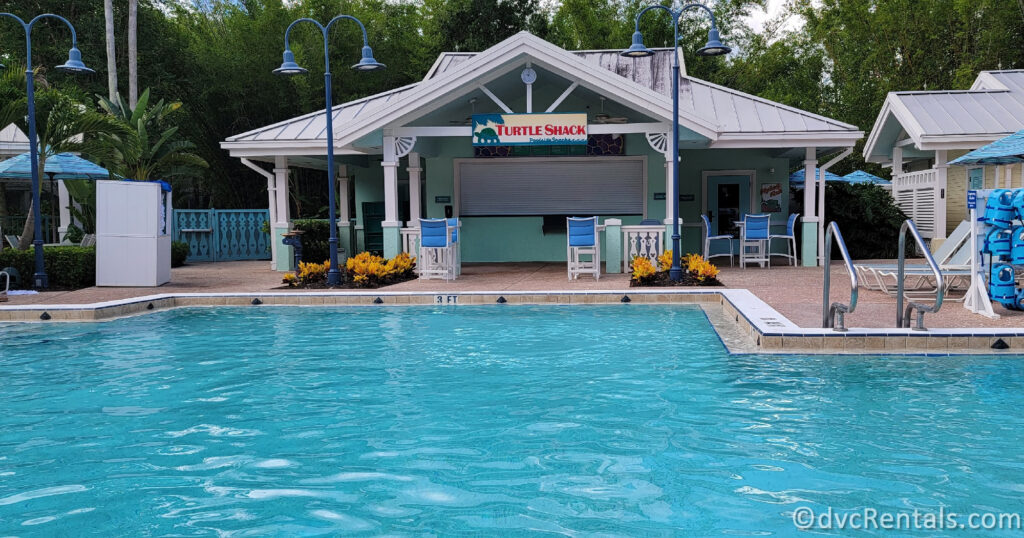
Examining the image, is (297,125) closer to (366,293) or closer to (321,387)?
(366,293)

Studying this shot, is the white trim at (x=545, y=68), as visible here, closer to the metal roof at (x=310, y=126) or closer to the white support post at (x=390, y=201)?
the white support post at (x=390, y=201)

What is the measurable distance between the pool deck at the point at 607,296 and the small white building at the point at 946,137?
3.45m

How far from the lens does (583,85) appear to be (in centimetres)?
1389

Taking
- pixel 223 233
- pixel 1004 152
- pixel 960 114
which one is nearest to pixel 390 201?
pixel 223 233

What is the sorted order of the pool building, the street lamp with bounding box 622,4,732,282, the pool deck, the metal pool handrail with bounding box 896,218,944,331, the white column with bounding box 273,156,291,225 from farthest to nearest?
1. the white column with bounding box 273,156,291,225
2. the pool building
3. the street lamp with bounding box 622,4,732,282
4. the pool deck
5. the metal pool handrail with bounding box 896,218,944,331

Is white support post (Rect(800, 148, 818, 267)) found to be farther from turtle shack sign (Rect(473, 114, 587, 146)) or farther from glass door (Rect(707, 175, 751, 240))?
turtle shack sign (Rect(473, 114, 587, 146))

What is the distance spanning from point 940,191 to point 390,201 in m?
11.2

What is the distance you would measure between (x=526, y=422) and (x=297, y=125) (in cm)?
1253

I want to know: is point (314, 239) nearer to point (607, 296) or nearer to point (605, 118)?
point (605, 118)

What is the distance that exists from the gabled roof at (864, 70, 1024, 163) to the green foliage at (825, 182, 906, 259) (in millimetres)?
1767

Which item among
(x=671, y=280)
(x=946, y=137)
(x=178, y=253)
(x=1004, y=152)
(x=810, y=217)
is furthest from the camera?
(x=178, y=253)

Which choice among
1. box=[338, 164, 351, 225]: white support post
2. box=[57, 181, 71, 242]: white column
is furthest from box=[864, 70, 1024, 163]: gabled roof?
box=[57, 181, 71, 242]: white column

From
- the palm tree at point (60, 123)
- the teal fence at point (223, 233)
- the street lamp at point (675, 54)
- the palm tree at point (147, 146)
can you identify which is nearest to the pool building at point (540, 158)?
the street lamp at point (675, 54)

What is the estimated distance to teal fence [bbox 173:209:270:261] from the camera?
68.6ft
